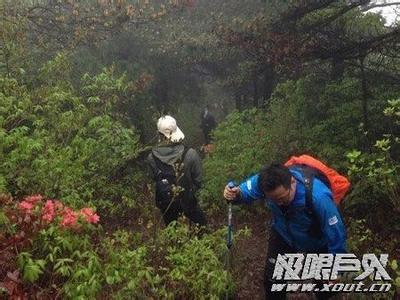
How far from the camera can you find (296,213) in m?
3.97

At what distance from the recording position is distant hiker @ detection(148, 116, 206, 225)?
18.6ft

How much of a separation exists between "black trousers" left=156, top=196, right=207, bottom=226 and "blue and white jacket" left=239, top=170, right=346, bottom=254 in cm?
173

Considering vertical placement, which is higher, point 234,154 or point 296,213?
point 296,213

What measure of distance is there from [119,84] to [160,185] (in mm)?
2902

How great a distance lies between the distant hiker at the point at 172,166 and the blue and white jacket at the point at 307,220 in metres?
1.54

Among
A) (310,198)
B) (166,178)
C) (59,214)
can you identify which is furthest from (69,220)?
(310,198)

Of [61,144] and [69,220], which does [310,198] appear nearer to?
[69,220]

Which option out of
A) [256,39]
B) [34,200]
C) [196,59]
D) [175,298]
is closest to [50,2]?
[256,39]

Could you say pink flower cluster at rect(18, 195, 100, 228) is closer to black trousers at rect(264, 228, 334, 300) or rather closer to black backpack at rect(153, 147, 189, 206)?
black backpack at rect(153, 147, 189, 206)

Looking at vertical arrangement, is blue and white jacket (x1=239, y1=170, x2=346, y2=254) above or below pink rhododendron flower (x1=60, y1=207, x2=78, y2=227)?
above

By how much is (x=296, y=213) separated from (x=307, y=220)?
0.36ft

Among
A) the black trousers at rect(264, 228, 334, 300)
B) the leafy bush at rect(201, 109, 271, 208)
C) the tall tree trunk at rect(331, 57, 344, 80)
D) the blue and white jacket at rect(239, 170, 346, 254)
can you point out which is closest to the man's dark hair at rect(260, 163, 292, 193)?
the blue and white jacket at rect(239, 170, 346, 254)

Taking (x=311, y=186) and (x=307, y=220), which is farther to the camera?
(x=307, y=220)

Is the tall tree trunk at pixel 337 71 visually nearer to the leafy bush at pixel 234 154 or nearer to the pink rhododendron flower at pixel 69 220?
the leafy bush at pixel 234 154
